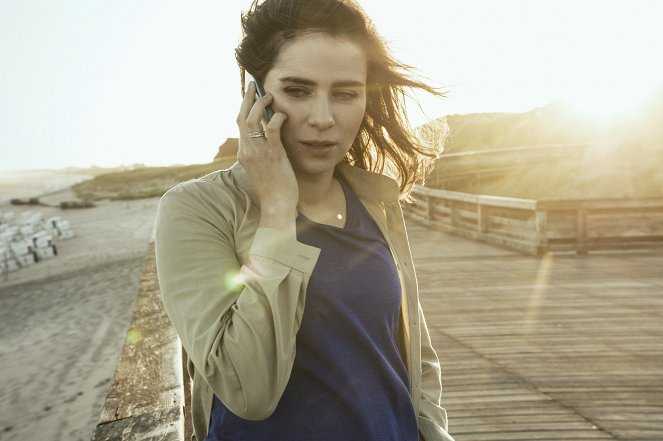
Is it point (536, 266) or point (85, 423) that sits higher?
point (536, 266)

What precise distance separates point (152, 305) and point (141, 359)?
1391mm

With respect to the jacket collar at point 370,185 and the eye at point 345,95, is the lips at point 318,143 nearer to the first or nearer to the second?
the eye at point 345,95

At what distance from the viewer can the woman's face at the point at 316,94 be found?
61.3 inches

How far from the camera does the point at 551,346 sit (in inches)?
184

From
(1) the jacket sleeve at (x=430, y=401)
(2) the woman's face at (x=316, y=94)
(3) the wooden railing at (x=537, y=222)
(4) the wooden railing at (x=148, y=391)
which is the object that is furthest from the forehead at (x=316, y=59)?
(3) the wooden railing at (x=537, y=222)

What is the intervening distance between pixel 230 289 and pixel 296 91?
669 millimetres

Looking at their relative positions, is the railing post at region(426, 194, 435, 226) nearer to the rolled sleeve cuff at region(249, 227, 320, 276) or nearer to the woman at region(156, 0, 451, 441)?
the woman at region(156, 0, 451, 441)

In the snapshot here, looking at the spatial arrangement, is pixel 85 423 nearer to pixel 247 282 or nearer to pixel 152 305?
pixel 152 305

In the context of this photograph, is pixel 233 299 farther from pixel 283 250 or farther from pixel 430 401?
pixel 430 401

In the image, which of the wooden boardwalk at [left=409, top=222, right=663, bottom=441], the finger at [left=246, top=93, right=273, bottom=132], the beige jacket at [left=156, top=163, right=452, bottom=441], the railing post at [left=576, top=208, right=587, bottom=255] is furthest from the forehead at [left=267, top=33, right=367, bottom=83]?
the railing post at [left=576, top=208, right=587, bottom=255]

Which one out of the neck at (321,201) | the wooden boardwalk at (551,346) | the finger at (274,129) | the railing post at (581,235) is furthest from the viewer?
the railing post at (581,235)

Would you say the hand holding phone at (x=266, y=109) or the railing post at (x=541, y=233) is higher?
the hand holding phone at (x=266, y=109)

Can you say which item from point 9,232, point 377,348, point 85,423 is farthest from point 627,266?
point 9,232

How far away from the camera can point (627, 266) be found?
7.67m
